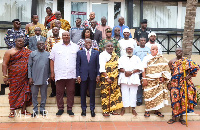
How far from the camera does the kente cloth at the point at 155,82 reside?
532cm

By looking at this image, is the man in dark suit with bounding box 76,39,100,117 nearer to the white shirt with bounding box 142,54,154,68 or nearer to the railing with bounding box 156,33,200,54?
the white shirt with bounding box 142,54,154,68

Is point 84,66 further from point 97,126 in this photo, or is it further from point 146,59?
point 146,59

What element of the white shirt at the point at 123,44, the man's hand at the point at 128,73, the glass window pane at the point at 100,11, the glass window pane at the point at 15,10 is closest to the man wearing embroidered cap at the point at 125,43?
the white shirt at the point at 123,44

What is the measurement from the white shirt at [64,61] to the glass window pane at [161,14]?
19.9 feet

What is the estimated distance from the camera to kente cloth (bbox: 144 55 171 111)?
532cm

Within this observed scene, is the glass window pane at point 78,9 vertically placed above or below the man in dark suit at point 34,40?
above

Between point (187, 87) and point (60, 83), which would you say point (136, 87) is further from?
point (60, 83)

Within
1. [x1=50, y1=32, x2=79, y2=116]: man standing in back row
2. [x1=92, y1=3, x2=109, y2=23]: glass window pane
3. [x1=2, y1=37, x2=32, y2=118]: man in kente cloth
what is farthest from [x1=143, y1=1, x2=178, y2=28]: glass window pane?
[x1=2, y1=37, x2=32, y2=118]: man in kente cloth

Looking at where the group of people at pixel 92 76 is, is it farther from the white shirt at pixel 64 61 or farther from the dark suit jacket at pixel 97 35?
the dark suit jacket at pixel 97 35

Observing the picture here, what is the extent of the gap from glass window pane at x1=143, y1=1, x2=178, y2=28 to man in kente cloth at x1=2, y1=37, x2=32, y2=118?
677cm

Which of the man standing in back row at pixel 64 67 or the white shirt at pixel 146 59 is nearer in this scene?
the man standing in back row at pixel 64 67

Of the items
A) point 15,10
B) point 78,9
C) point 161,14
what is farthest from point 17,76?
point 161,14

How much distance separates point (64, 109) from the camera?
5.51 metres

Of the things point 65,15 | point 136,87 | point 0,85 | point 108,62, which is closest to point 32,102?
point 0,85
